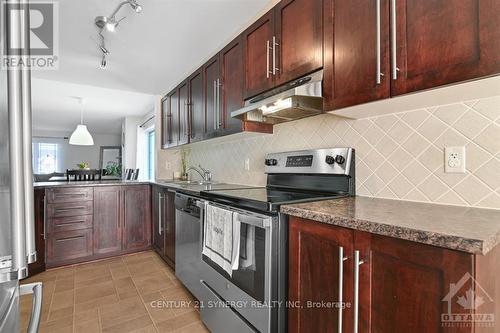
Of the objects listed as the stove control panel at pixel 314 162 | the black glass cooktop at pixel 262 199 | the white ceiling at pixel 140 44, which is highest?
the white ceiling at pixel 140 44

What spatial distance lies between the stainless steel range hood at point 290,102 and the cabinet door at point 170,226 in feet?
4.13

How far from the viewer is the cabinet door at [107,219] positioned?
3.02 metres

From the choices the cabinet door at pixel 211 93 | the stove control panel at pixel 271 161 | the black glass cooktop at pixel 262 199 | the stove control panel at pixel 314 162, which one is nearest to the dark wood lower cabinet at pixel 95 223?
the cabinet door at pixel 211 93

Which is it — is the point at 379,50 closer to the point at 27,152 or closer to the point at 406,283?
the point at 406,283

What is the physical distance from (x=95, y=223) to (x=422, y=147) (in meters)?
3.36

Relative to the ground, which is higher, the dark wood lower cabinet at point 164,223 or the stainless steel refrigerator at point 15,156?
the stainless steel refrigerator at point 15,156

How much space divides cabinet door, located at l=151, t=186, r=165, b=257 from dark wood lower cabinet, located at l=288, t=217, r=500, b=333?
2130mm

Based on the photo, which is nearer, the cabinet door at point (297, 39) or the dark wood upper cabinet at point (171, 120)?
the cabinet door at point (297, 39)

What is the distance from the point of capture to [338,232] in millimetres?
916

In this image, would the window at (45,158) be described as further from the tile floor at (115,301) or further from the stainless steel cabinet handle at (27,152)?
the stainless steel cabinet handle at (27,152)

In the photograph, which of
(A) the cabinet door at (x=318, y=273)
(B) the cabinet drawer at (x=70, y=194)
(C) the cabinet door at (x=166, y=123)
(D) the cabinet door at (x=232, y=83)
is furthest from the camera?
(C) the cabinet door at (x=166, y=123)

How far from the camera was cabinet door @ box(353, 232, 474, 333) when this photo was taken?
646mm
